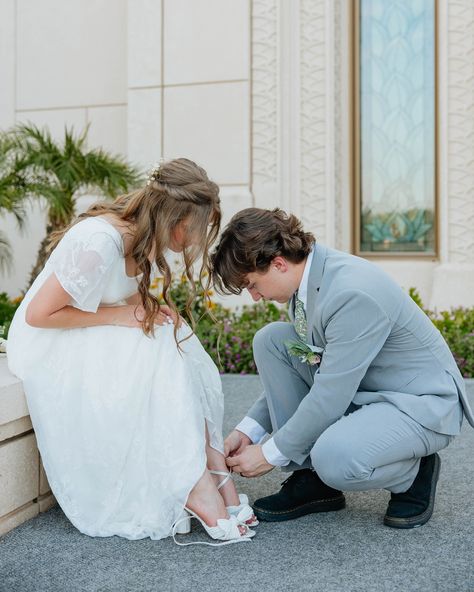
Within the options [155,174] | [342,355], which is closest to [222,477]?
[342,355]

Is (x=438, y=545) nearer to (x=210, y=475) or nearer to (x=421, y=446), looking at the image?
(x=421, y=446)

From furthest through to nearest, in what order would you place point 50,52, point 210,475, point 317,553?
point 50,52, point 210,475, point 317,553

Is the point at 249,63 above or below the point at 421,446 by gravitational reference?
above

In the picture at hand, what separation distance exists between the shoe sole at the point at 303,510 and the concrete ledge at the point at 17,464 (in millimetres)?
805

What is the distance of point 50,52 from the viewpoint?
8.47 metres

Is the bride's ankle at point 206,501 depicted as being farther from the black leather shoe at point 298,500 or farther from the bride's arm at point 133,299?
the bride's arm at point 133,299

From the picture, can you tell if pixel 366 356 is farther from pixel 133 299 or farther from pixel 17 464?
pixel 17 464

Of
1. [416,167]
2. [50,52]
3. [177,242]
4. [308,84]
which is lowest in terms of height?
[177,242]

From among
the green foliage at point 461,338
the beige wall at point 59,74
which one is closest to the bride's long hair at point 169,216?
the green foliage at point 461,338

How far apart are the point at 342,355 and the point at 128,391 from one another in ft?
2.40

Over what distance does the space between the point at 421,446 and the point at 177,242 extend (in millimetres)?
1082

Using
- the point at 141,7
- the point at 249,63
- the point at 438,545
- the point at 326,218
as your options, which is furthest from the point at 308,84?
the point at 438,545

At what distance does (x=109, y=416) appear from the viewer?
8.37 feet

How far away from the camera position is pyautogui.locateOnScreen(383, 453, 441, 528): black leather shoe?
260 centimetres
